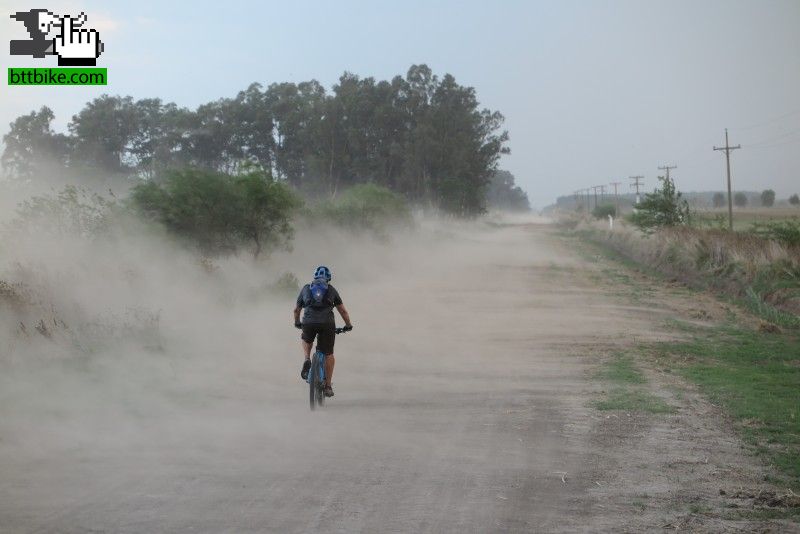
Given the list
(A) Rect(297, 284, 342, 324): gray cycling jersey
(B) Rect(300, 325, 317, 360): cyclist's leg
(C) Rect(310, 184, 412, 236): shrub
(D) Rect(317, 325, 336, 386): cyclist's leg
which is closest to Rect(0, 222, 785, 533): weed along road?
(D) Rect(317, 325, 336, 386): cyclist's leg

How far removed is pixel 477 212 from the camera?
90750mm

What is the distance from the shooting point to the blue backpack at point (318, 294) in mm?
11766

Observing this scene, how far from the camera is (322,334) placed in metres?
11.7

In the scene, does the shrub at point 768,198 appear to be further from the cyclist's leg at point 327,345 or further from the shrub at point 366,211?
the cyclist's leg at point 327,345

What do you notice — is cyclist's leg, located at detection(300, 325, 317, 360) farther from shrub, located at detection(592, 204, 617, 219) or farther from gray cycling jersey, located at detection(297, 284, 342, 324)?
shrub, located at detection(592, 204, 617, 219)

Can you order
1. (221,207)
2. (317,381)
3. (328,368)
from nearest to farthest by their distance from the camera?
1. (317,381)
2. (328,368)
3. (221,207)

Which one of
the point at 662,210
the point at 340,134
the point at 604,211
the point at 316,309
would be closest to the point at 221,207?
the point at 316,309

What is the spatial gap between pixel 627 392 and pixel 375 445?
447cm

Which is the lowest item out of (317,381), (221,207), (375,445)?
(375,445)

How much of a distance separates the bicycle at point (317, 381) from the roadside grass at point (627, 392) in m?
3.46

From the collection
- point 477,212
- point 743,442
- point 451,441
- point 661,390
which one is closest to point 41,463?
point 451,441

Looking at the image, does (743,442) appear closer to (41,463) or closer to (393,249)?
(41,463)

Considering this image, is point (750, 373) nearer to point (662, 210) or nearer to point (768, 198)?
point (662, 210)

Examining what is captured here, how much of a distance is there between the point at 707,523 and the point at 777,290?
1848 centimetres
